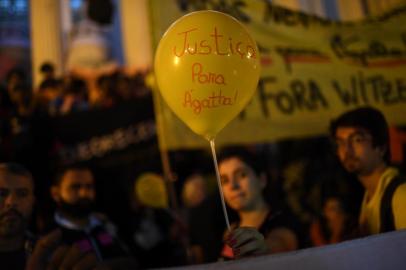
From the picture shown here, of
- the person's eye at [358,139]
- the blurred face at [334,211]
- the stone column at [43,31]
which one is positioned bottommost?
the blurred face at [334,211]

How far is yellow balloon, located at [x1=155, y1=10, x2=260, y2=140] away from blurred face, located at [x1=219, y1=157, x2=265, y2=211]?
1.47 feet

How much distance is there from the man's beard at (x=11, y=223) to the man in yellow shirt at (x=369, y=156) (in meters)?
1.57

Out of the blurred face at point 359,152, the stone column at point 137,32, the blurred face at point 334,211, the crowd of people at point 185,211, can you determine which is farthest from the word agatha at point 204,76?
the stone column at point 137,32

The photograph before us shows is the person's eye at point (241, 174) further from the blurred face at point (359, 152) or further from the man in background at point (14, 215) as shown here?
the man in background at point (14, 215)

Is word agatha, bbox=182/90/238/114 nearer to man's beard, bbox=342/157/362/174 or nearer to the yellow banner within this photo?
man's beard, bbox=342/157/362/174

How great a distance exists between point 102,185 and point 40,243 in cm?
211

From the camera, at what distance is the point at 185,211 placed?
422cm

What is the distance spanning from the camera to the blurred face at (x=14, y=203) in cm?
171

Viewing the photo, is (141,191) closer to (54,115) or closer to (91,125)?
(91,125)

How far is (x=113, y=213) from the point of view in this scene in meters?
3.70

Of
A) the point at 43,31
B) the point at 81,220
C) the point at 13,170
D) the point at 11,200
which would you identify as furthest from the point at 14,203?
the point at 43,31

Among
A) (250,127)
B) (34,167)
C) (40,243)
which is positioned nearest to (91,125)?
(34,167)

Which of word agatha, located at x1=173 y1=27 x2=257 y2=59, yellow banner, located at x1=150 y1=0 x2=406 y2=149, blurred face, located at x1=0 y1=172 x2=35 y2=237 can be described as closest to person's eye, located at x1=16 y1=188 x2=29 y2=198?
blurred face, located at x1=0 y1=172 x2=35 y2=237

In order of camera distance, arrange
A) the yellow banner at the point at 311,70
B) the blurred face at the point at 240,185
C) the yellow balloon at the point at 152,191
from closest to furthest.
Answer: the blurred face at the point at 240,185
the yellow banner at the point at 311,70
the yellow balloon at the point at 152,191
